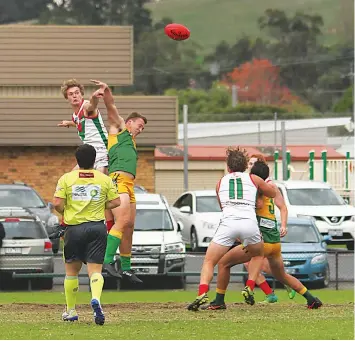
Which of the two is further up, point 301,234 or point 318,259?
point 301,234

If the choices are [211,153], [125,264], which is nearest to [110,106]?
[125,264]

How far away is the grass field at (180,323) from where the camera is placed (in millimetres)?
12906

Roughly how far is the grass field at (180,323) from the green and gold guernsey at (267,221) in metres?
0.90

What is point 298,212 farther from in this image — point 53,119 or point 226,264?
point 226,264

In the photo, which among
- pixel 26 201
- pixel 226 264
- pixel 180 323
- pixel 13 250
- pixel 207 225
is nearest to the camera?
pixel 180 323

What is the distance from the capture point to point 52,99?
4144 cm

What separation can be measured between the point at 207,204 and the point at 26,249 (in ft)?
30.7

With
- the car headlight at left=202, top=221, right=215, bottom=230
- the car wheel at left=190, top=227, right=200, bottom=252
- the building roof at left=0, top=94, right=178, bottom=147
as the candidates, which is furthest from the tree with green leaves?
the car headlight at left=202, top=221, right=215, bottom=230

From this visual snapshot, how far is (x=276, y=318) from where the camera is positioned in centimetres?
1473

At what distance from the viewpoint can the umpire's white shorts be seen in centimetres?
1543

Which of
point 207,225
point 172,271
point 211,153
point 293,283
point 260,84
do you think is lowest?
point 172,271

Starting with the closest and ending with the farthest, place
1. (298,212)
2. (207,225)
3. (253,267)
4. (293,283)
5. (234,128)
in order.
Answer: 1. (253,267)
2. (293,283)
3. (207,225)
4. (298,212)
5. (234,128)

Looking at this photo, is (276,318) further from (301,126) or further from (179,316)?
(301,126)

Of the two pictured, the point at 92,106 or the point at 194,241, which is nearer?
the point at 92,106
